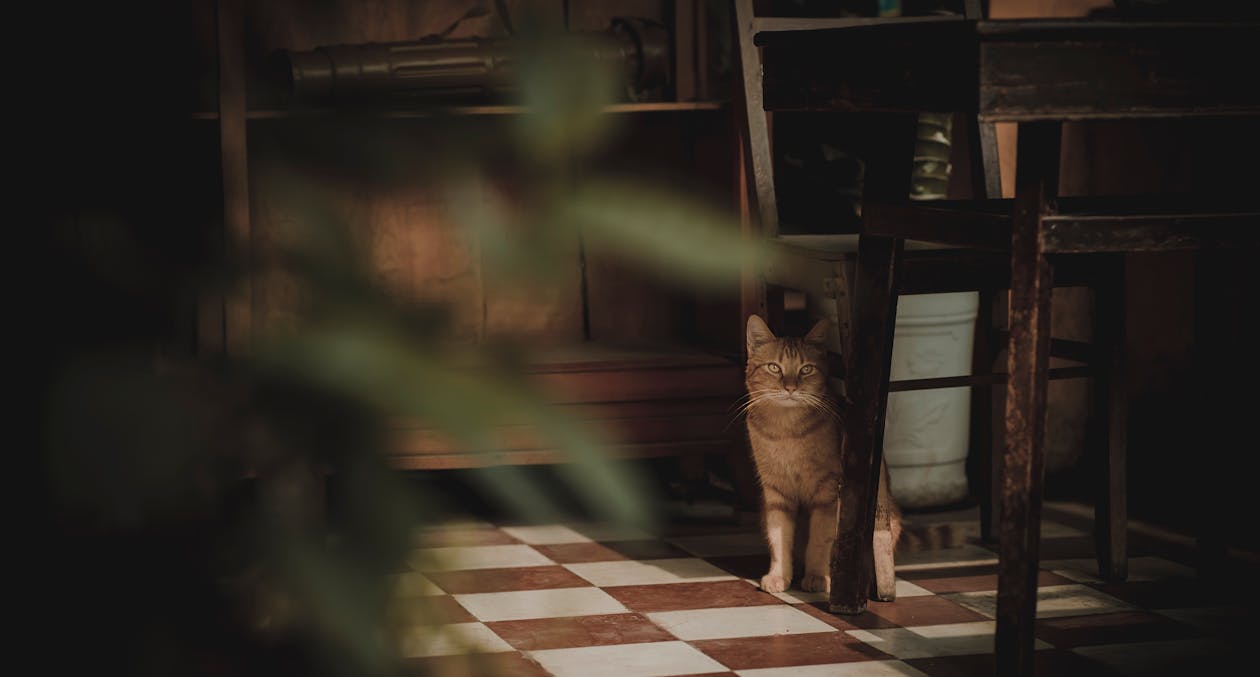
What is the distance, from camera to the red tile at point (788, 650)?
8.73ft

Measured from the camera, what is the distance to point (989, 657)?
2.68 m

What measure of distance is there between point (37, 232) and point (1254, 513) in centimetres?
375

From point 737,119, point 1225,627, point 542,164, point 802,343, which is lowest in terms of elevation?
point 1225,627

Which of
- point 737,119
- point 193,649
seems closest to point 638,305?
point 737,119

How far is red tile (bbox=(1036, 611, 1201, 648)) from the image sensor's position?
2.79 metres

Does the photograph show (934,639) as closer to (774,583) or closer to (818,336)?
(774,583)

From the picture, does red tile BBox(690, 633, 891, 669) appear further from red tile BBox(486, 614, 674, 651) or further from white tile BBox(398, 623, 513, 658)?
white tile BBox(398, 623, 513, 658)

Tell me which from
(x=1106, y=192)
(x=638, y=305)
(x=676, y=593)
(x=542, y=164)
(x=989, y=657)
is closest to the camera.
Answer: (x=542, y=164)

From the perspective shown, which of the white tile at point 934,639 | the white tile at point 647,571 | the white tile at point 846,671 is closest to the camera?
the white tile at point 846,671

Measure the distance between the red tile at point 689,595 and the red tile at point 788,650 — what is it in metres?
0.26

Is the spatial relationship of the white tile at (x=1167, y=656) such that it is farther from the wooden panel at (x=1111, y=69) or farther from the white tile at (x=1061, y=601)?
the wooden panel at (x=1111, y=69)

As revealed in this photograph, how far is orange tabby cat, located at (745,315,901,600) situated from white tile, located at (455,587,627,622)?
341 mm

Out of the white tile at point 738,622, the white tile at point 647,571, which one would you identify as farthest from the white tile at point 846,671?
the white tile at point 647,571

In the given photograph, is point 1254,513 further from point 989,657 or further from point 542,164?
point 542,164
